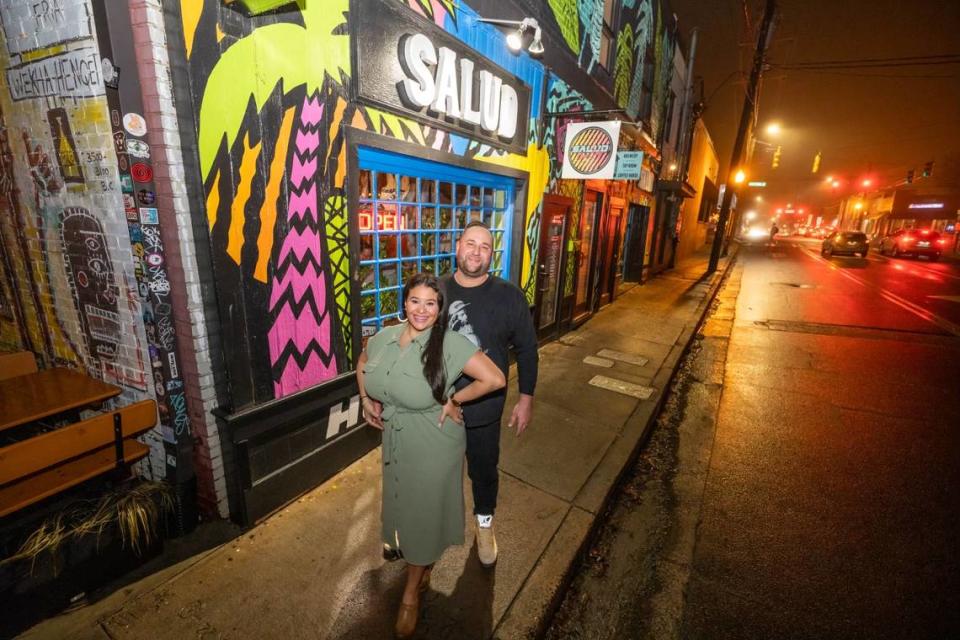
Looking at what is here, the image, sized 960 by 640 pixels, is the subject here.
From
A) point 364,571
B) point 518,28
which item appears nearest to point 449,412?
point 364,571

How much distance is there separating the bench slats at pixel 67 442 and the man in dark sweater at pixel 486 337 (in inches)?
85.4

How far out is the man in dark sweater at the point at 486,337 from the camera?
2631mm

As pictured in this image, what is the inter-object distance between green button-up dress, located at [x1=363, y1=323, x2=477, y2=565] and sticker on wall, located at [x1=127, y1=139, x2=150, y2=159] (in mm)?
1753

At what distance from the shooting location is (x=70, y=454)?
8.16ft

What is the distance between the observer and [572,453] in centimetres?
408

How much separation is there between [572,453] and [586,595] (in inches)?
56.6

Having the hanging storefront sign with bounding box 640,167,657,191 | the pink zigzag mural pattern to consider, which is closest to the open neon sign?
the pink zigzag mural pattern

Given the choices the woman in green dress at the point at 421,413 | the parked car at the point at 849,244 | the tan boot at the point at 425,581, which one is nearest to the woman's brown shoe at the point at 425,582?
the tan boot at the point at 425,581

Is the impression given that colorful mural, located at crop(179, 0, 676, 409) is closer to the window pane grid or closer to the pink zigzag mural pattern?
the pink zigzag mural pattern

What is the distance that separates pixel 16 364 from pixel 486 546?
155 inches

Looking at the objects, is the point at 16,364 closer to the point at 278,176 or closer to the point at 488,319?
the point at 278,176

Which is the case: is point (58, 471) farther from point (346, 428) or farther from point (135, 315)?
point (346, 428)

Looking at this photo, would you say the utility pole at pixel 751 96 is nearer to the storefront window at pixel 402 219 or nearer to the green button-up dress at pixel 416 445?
the storefront window at pixel 402 219

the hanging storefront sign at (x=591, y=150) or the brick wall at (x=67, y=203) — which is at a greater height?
the hanging storefront sign at (x=591, y=150)
